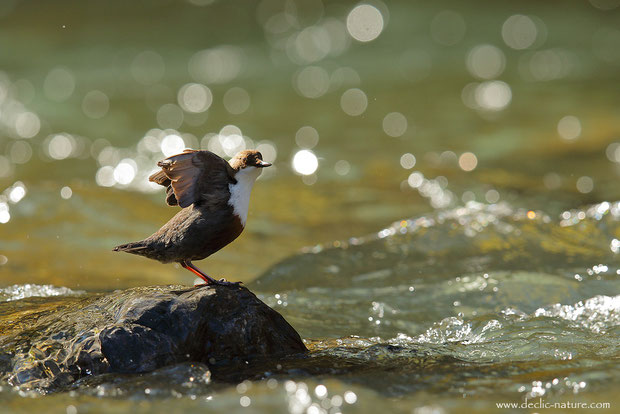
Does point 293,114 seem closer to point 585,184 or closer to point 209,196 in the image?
point 585,184

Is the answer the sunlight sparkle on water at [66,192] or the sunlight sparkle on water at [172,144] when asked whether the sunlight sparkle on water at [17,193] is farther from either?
the sunlight sparkle on water at [172,144]

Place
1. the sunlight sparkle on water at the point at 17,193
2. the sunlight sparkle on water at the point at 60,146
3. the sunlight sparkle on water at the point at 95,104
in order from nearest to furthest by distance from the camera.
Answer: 1. the sunlight sparkle on water at the point at 17,193
2. the sunlight sparkle on water at the point at 60,146
3. the sunlight sparkle on water at the point at 95,104

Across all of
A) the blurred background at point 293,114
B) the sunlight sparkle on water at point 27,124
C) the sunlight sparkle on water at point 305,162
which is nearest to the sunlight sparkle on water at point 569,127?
the blurred background at point 293,114

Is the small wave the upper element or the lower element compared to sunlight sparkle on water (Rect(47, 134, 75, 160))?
lower

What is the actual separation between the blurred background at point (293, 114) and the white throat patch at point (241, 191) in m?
2.54

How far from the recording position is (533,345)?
4.46 meters

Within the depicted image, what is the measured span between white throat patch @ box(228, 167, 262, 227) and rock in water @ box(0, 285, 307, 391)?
0.45m

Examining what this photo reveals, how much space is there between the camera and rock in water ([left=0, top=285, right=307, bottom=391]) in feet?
12.4

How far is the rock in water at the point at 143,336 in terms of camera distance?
377 cm

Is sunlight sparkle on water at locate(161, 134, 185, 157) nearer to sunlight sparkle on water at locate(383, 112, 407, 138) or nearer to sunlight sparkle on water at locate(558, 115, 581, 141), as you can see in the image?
sunlight sparkle on water at locate(383, 112, 407, 138)

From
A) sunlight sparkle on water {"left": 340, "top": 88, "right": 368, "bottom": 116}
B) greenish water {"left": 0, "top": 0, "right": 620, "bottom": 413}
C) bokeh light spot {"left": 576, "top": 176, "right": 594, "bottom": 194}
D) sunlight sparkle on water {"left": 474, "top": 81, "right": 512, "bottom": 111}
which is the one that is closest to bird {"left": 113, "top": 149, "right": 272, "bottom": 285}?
greenish water {"left": 0, "top": 0, "right": 620, "bottom": 413}

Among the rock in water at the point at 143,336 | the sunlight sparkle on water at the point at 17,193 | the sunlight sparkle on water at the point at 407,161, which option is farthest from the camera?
the sunlight sparkle on water at the point at 407,161

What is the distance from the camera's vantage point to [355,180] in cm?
980

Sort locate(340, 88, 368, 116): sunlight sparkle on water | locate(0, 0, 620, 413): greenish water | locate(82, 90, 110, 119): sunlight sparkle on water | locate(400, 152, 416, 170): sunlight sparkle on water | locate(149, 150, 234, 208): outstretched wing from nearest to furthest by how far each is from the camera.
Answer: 1. locate(0, 0, 620, 413): greenish water
2. locate(149, 150, 234, 208): outstretched wing
3. locate(400, 152, 416, 170): sunlight sparkle on water
4. locate(82, 90, 110, 119): sunlight sparkle on water
5. locate(340, 88, 368, 116): sunlight sparkle on water
